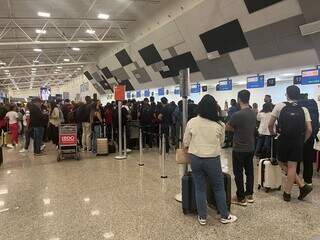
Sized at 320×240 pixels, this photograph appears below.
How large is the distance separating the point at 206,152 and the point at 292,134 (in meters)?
1.57

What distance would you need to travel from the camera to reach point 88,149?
10250 millimetres

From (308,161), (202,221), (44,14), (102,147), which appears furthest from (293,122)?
(44,14)

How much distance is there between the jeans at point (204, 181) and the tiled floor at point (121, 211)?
0.64ft

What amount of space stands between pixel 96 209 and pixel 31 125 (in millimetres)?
5528

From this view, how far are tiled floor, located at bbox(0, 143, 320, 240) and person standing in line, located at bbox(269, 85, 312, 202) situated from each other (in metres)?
0.34

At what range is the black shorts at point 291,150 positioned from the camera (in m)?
4.66

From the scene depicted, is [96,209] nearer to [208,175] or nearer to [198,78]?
[208,175]

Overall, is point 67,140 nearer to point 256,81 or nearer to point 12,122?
point 12,122

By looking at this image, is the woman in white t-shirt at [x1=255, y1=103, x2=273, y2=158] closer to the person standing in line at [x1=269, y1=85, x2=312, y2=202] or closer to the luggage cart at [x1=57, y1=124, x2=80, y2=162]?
the person standing in line at [x1=269, y1=85, x2=312, y2=202]

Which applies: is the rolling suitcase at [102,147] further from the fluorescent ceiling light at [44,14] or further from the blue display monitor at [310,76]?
the fluorescent ceiling light at [44,14]

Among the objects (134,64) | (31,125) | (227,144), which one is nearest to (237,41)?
(227,144)

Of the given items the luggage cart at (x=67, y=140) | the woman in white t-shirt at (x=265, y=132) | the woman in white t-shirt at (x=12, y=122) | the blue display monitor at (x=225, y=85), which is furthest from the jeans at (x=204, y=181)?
the blue display monitor at (x=225, y=85)

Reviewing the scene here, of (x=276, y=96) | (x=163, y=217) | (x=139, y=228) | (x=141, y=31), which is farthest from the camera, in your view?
(x=141, y=31)

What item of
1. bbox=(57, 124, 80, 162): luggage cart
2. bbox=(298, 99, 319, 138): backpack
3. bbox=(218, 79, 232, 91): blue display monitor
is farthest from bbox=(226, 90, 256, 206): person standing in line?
bbox=(218, 79, 232, 91): blue display monitor
